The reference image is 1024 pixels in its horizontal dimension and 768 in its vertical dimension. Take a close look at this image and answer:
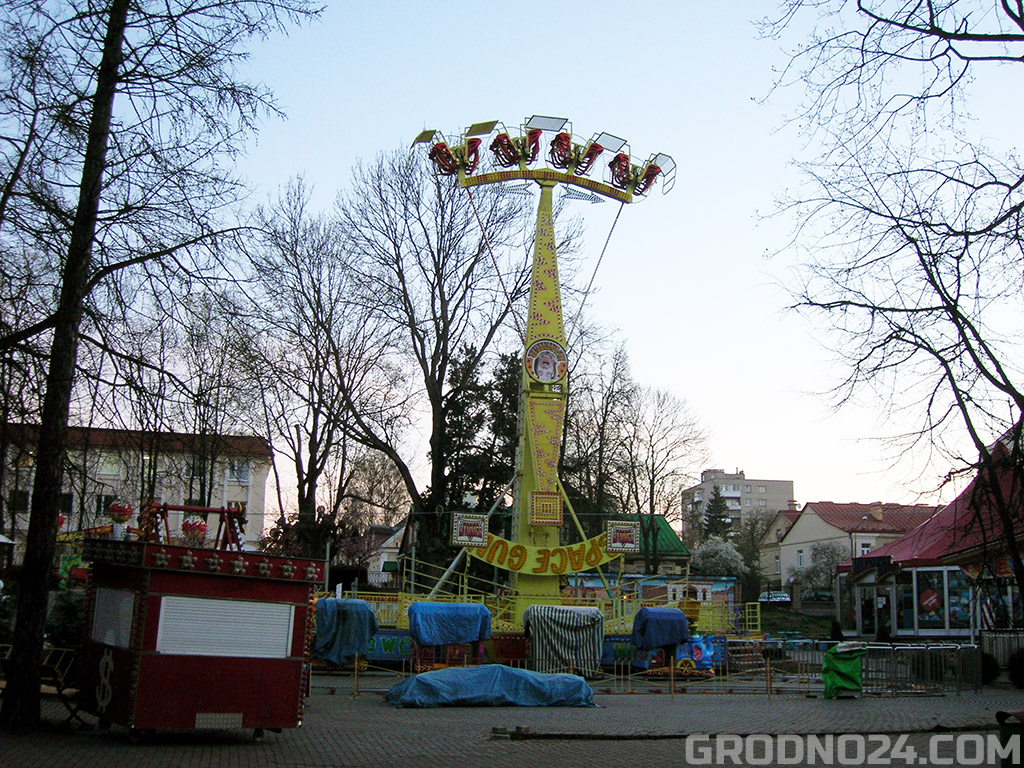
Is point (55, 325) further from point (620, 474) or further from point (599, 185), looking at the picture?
point (620, 474)

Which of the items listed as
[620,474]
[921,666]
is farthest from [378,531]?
[921,666]

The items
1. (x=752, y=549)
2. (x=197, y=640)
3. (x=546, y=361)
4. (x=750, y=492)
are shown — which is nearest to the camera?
(x=197, y=640)

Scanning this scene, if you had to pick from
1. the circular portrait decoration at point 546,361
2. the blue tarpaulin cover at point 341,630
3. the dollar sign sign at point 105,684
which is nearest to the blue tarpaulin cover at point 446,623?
the blue tarpaulin cover at point 341,630

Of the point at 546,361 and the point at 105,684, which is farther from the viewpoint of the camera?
the point at 546,361

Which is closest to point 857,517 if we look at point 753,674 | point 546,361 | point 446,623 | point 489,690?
point 753,674

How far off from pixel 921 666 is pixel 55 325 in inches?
798

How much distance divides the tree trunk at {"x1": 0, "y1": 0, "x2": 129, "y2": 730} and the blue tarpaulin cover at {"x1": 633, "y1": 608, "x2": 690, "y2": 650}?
58.2 ft

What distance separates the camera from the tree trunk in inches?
494

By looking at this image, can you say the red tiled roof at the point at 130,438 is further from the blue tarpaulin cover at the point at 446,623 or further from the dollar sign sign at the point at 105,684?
the blue tarpaulin cover at the point at 446,623

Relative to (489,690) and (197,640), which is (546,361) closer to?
(489,690)

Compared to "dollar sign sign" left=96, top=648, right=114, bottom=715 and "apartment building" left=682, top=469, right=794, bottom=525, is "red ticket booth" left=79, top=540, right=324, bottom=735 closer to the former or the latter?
"dollar sign sign" left=96, top=648, right=114, bottom=715

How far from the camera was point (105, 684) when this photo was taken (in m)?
13.2

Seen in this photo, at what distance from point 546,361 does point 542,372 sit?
0.40 meters

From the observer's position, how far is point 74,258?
12031 millimetres
